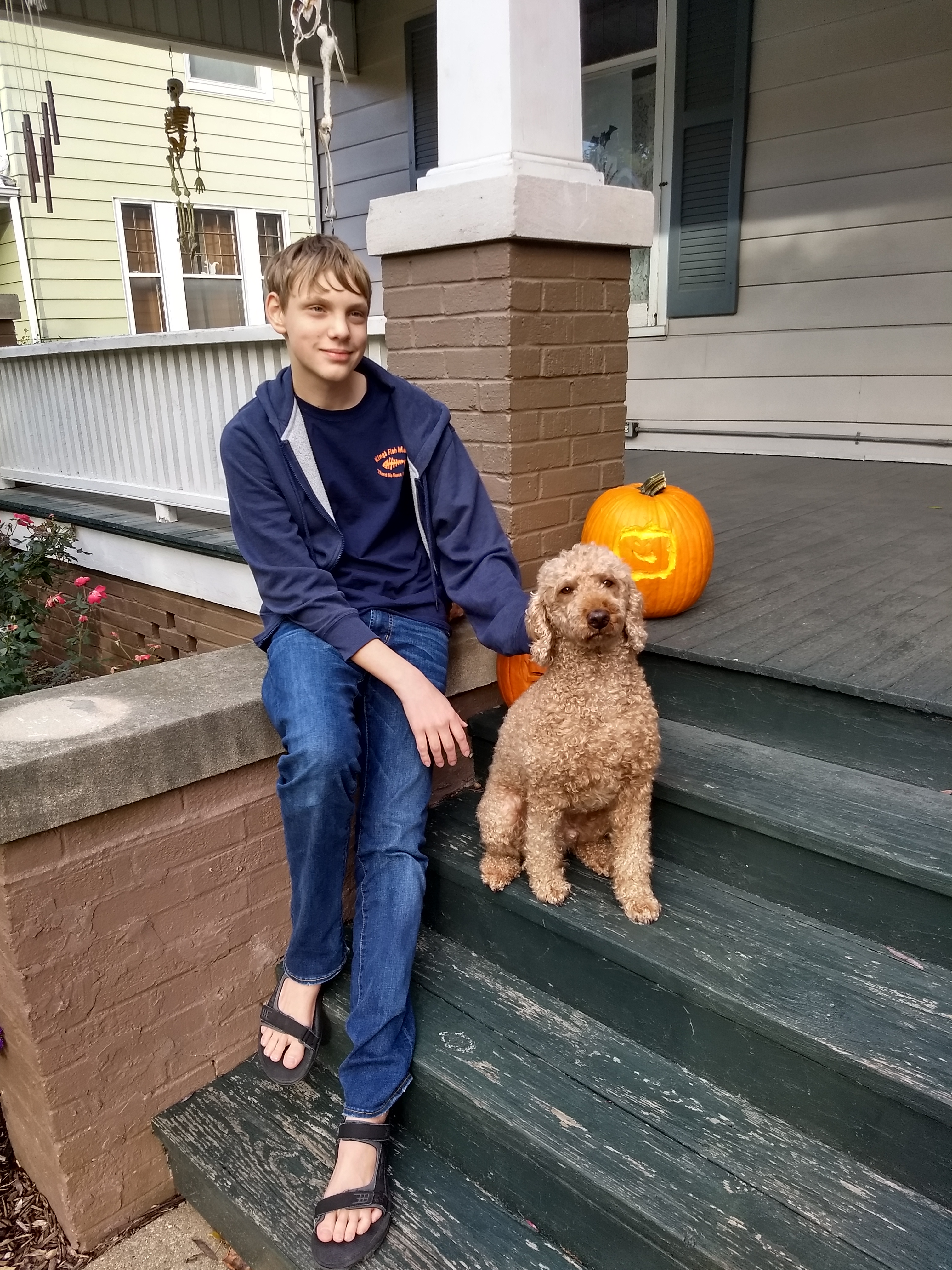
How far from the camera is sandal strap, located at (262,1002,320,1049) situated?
2061 millimetres

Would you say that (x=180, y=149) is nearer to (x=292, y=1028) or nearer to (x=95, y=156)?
(x=95, y=156)

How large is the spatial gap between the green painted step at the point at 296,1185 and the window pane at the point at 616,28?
5838mm

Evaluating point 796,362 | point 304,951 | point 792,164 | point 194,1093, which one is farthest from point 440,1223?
point 792,164

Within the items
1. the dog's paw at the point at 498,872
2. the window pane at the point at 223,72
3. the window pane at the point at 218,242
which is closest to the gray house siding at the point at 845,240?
the dog's paw at the point at 498,872

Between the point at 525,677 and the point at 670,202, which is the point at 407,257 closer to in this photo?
the point at 525,677

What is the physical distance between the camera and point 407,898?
6.59 feet

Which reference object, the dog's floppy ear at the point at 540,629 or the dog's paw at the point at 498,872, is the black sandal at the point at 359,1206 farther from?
the dog's floppy ear at the point at 540,629

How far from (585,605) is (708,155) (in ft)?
15.6

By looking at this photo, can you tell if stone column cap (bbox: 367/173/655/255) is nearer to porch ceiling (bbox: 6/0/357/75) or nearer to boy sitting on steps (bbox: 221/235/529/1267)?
boy sitting on steps (bbox: 221/235/529/1267)

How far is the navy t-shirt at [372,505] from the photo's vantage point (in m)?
2.11

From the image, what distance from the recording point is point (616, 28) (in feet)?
18.7

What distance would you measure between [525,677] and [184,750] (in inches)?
37.6

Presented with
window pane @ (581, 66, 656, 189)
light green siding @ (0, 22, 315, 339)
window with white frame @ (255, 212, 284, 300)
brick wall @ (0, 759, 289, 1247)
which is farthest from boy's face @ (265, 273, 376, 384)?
window with white frame @ (255, 212, 284, 300)

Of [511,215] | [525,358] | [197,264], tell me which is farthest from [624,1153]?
[197,264]
